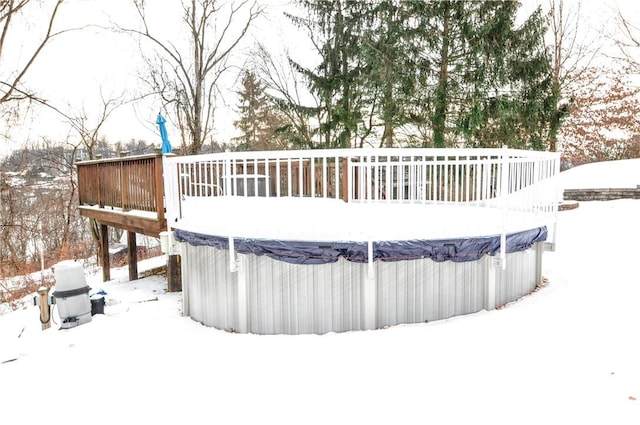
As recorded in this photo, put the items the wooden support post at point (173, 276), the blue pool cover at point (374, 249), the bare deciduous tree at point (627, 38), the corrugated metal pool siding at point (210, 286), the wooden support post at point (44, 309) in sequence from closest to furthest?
the blue pool cover at point (374, 249)
the corrugated metal pool siding at point (210, 286)
the wooden support post at point (44, 309)
the wooden support post at point (173, 276)
the bare deciduous tree at point (627, 38)

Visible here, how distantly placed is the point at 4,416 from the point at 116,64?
50.3 feet

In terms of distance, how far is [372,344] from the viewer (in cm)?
379

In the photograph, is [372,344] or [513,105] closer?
[372,344]

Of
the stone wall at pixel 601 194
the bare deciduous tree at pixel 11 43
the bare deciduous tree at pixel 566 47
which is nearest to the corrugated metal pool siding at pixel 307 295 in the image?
the bare deciduous tree at pixel 566 47

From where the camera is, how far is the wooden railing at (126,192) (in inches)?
236

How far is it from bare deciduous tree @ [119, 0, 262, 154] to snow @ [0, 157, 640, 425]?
10927 millimetres

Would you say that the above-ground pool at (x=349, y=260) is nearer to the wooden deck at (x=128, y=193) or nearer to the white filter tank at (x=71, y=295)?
the white filter tank at (x=71, y=295)

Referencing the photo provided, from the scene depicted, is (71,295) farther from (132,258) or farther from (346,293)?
(132,258)

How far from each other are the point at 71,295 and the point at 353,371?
359 centimetres

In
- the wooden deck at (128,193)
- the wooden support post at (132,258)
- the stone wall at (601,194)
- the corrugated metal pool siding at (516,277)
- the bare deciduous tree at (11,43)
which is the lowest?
the wooden support post at (132,258)

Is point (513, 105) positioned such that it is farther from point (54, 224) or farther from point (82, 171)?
point (54, 224)

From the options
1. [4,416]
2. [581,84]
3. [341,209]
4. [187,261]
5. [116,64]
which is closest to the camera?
[4,416]

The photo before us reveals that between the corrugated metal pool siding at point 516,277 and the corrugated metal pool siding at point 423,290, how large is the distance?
0.46 meters

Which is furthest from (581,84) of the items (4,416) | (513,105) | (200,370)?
(4,416)
